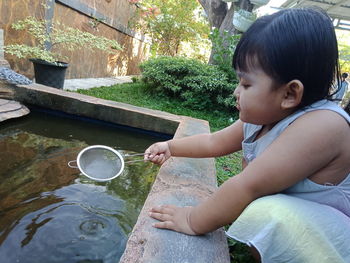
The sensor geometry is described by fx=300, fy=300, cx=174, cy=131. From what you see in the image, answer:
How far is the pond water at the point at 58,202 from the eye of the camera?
4.55 feet

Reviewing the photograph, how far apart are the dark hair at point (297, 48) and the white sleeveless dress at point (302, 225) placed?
0.14 meters

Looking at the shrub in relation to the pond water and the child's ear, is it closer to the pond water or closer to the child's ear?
the pond water

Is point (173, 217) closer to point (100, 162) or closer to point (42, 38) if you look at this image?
point (100, 162)

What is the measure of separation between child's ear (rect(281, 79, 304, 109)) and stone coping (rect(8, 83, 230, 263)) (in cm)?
60

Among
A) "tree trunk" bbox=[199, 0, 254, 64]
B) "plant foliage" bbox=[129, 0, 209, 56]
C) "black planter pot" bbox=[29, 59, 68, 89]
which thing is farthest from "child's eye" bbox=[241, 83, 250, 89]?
"plant foliage" bbox=[129, 0, 209, 56]

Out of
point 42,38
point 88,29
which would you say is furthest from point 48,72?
point 88,29

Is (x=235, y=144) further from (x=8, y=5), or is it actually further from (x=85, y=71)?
(x=85, y=71)

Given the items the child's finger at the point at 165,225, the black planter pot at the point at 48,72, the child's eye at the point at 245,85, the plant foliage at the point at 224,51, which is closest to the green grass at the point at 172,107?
the black planter pot at the point at 48,72

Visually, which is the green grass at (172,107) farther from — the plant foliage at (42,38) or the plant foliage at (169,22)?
the plant foliage at (169,22)

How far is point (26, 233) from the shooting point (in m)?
1.45

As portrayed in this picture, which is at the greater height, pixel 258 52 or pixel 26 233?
pixel 258 52

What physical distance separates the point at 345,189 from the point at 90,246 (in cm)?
113

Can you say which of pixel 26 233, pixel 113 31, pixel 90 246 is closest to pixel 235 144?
pixel 90 246

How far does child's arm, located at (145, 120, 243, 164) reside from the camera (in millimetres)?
1634
